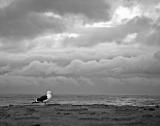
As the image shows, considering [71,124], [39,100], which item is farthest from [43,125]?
[39,100]

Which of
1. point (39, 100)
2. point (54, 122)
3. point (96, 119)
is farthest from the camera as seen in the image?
point (39, 100)

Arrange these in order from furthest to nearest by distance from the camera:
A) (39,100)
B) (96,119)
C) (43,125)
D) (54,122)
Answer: (39,100) → (96,119) → (54,122) → (43,125)

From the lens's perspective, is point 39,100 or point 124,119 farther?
point 39,100

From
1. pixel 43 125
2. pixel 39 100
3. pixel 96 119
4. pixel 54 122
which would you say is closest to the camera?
pixel 43 125

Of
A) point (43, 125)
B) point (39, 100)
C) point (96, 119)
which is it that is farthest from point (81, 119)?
point (39, 100)

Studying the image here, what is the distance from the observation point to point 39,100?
1063 inches

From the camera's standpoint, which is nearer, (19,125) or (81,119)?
(19,125)

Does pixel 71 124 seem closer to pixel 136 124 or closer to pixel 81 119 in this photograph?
pixel 81 119

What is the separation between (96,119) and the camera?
14633 mm

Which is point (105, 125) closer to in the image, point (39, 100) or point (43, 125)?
point (43, 125)

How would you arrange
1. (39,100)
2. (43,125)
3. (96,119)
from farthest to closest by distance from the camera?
(39,100) → (96,119) → (43,125)

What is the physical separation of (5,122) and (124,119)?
6750 millimetres

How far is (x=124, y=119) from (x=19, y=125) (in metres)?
6.05

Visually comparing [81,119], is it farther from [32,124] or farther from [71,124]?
[32,124]
